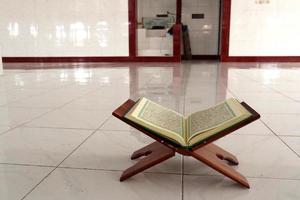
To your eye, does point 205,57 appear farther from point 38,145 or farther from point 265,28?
point 38,145

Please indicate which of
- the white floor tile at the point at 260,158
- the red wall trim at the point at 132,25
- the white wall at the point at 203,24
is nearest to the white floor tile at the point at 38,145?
the white floor tile at the point at 260,158

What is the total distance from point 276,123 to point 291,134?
252 mm

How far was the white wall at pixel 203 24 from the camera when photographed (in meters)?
9.52

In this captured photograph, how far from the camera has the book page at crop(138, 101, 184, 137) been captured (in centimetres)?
132

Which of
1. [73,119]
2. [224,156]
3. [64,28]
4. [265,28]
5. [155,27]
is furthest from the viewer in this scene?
[155,27]

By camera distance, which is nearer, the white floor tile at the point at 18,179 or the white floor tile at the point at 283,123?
the white floor tile at the point at 18,179

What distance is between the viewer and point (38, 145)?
174 cm

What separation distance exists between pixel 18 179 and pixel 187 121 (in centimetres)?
79

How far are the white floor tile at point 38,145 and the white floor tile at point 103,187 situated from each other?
197 mm

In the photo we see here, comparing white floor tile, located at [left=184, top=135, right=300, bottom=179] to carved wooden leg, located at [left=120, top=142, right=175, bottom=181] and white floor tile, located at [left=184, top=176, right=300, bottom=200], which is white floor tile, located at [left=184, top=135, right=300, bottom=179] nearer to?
white floor tile, located at [left=184, top=176, right=300, bottom=200]

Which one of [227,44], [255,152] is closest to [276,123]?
[255,152]

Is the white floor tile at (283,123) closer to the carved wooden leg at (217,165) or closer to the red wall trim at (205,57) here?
the carved wooden leg at (217,165)

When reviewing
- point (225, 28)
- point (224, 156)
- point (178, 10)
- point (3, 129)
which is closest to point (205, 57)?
point (178, 10)

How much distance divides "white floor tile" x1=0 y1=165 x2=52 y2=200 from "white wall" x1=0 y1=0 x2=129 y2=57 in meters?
6.65
